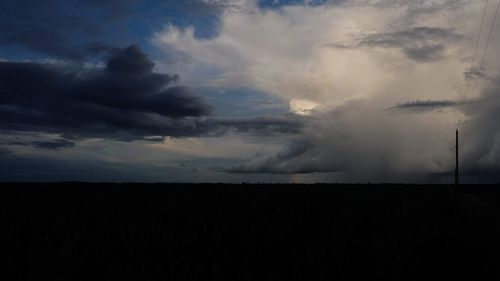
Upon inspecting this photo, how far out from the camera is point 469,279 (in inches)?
332

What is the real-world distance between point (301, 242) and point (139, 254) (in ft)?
10.7

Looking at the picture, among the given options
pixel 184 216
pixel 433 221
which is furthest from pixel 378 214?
pixel 184 216

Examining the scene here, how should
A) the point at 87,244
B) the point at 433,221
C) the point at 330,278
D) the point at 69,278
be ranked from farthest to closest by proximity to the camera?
the point at 433,221
the point at 87,244
the point at 330,278
the point at 69,278

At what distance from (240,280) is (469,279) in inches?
174

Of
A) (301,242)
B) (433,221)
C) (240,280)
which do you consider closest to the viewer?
(240,280)

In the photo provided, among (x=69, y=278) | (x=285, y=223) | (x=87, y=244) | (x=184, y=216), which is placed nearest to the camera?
(x=69, y=278)

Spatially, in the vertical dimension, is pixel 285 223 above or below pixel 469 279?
above

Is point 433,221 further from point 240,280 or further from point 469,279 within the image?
point 240,280

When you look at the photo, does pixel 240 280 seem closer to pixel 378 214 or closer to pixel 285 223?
pixel 285 223

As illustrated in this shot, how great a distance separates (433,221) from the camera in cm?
1282

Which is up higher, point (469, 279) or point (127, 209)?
point (127, 209)

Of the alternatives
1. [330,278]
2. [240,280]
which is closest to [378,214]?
[330,278]

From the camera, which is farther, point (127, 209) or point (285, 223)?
point (127, 209)

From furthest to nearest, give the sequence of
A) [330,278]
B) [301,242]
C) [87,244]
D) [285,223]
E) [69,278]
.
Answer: [285,223]
[301,242]
[87,244]
[330,278]
[69,278]
